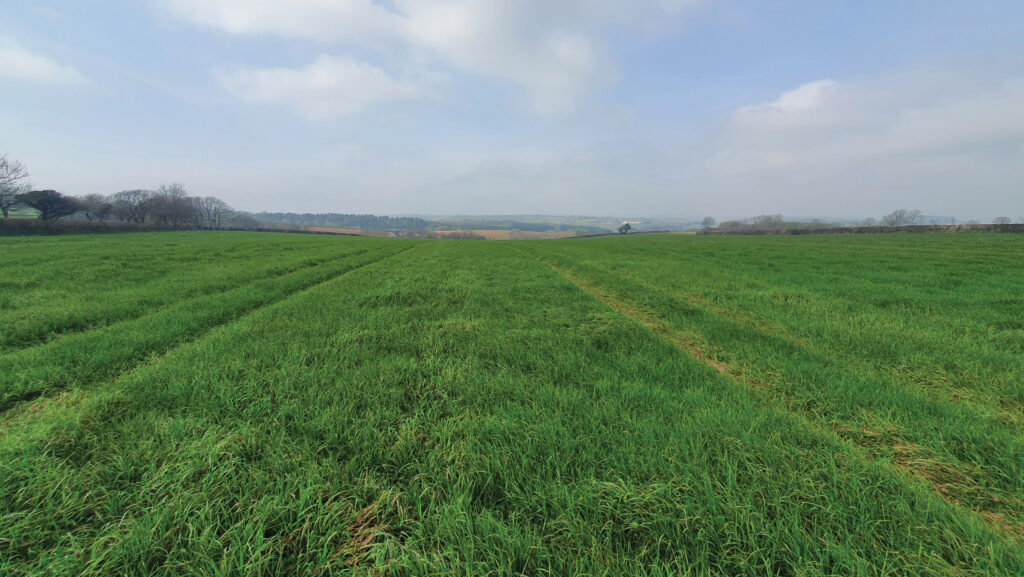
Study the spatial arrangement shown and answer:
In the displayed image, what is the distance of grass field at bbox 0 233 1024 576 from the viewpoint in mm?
1753

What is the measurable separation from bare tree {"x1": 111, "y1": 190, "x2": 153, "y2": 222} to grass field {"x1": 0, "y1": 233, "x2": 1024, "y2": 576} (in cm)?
11115

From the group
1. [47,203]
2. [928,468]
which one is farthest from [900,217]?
[47,203]

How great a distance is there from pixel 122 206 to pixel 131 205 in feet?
4.99

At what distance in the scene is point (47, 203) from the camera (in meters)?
54.4

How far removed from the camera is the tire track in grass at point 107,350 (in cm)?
363

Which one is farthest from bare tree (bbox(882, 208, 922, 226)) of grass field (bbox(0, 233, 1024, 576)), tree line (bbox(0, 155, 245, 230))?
tree line (bbox(0, 155, 245, 230))

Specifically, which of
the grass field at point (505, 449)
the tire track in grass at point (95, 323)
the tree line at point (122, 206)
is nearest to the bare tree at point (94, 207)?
the tree line at point (122, 206)

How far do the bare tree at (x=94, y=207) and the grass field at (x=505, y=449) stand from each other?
104725mm

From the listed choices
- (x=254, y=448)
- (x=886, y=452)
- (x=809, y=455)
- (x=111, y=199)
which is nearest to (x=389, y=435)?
(x=254, y=448)

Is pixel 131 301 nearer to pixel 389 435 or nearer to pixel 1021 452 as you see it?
pixel 389 435

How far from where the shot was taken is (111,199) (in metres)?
80.5

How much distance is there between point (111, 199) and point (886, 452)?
135 m

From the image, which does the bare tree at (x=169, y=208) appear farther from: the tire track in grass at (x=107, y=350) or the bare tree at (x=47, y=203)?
the tire track in grass at (x=107, y=350)

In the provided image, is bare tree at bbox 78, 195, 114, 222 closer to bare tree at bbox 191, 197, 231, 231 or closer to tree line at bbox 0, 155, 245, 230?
tree line at bbox 0, 155, 245, 230
